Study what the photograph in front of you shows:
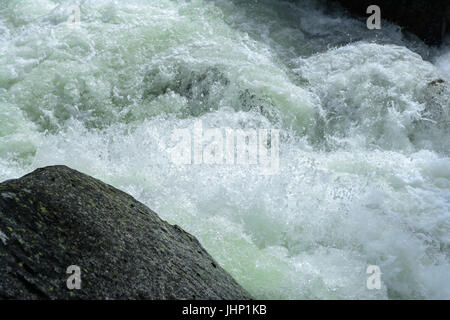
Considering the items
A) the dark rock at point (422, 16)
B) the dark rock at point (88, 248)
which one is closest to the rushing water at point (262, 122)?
the dark rock at point (422, 16)

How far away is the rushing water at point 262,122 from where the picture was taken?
4215 mm

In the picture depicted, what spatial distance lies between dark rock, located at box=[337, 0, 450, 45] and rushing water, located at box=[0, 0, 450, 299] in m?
0.33

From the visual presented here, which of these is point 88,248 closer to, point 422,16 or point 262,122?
point 262,122

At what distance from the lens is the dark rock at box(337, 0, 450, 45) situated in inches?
318

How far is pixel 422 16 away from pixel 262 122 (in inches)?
163

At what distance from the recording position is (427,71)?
6398 mm

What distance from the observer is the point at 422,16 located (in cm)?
819

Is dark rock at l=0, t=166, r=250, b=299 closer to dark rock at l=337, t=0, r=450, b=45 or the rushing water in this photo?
the rushing water

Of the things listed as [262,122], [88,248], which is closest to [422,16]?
[262,122]

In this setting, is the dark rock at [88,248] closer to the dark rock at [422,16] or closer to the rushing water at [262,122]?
the rushing water at [262,122]

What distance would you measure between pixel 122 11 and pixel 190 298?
605cm

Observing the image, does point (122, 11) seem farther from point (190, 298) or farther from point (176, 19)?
point (190, 298)

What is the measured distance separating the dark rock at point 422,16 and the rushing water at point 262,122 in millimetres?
330

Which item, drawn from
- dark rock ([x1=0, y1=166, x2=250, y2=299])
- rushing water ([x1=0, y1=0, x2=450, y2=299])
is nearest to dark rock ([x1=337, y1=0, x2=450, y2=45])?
rushing water ([x1=0, y1=0, x2=450, y2=299])
